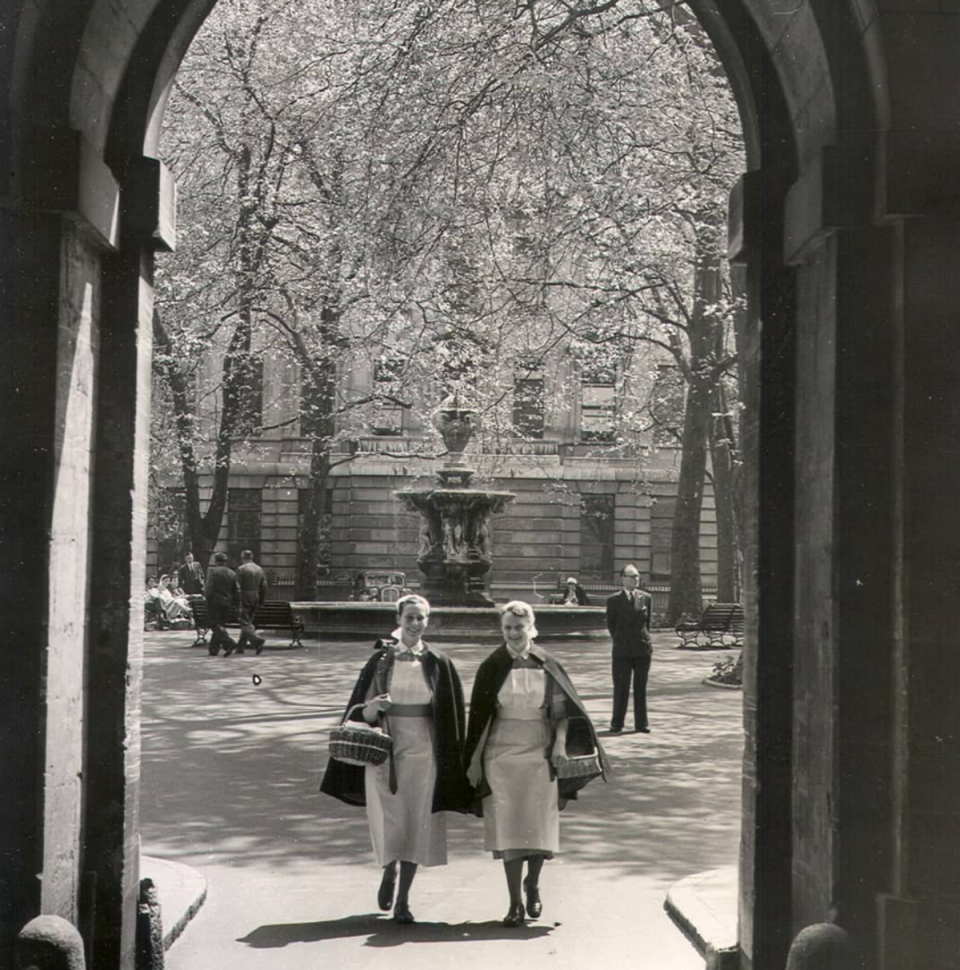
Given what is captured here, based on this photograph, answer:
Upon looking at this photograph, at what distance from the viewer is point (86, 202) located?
621cm

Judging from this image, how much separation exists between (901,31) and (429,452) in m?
40.1

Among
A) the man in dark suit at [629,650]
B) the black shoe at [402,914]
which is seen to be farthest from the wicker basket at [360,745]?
the man in dark suit at [629,650]

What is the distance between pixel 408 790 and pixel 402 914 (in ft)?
2.35

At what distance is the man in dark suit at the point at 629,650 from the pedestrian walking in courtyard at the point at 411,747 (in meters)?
8.04

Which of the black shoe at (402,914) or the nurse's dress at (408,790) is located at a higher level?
the nurse's dress at (408,790)

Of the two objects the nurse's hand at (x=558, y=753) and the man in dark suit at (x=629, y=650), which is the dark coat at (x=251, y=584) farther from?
the nurse's hand at (x=558, y=753)

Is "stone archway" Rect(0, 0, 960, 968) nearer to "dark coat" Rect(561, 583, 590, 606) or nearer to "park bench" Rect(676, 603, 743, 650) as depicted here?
"park bench" Rect(676, 603, 743, 650)

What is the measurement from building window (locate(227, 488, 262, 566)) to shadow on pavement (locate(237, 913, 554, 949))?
42.5 m

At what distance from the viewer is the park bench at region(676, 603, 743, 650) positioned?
3189 cm

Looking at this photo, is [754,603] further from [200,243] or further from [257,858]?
[200,243]

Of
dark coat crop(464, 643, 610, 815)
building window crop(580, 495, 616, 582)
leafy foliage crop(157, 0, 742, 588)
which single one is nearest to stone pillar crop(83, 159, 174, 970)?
dark coat crop(464, 643, 610, 815)

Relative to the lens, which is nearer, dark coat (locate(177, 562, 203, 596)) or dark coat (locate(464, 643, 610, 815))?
dark coat (locate(464, 643, 610, 815))

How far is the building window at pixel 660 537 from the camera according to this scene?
50.0 metres

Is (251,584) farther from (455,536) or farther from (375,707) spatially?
(375,707)
